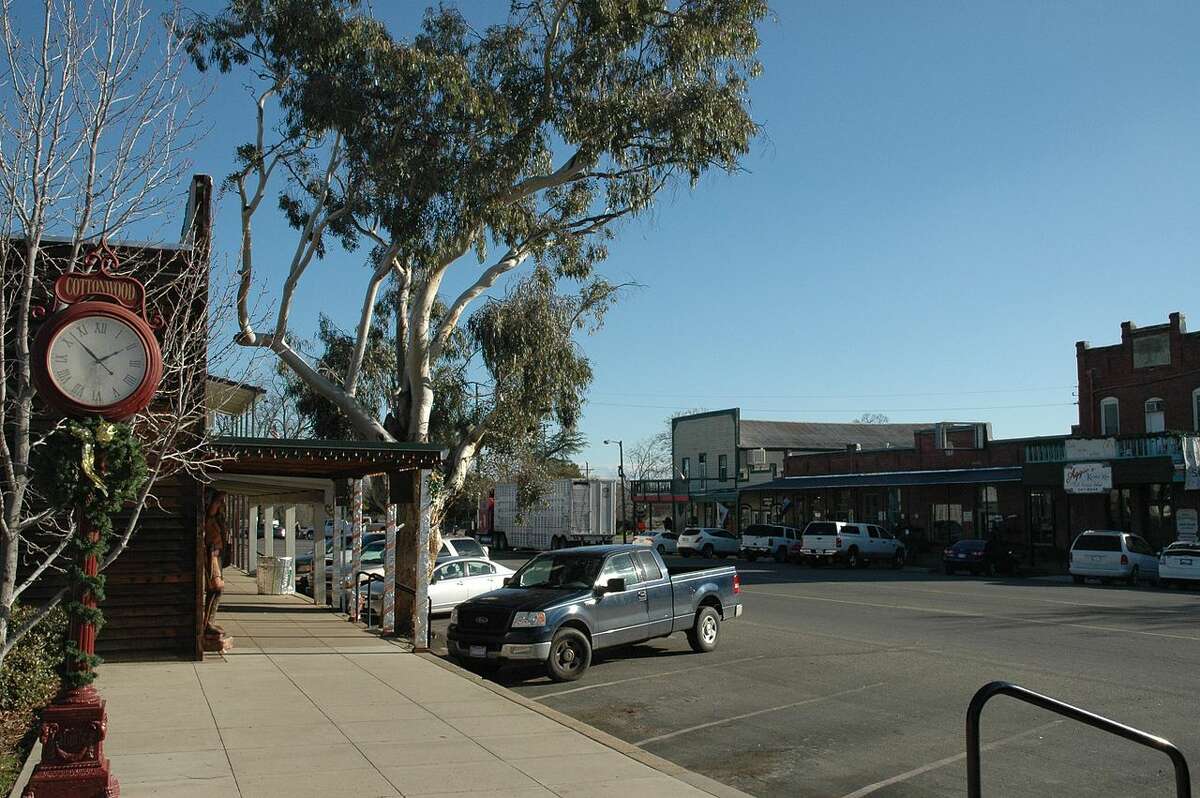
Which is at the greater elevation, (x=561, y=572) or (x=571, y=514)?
(x=571, y=514)

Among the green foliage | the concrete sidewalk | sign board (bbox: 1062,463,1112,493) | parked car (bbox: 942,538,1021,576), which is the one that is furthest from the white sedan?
sign board (bbox: 1062,463,1112,493)

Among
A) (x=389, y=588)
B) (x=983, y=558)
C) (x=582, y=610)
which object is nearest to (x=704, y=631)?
(x=582, y=610)

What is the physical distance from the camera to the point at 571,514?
54531 mm

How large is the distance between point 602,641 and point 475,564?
8.48 m

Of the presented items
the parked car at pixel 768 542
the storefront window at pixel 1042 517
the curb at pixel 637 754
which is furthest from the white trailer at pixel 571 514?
the curb at pixel 637 754

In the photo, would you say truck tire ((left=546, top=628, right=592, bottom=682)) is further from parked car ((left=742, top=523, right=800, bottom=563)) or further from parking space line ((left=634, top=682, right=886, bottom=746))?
parked car ((left=742, top=523, right=800, bottom=563))

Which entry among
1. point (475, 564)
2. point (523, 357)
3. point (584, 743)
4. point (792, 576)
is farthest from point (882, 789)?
point (792, 576)

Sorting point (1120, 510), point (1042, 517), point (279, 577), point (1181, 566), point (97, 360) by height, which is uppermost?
point (97, 360)

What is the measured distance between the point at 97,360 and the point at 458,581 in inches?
606

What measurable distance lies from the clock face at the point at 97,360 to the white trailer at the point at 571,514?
45344 mm

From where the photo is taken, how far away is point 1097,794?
837 cm

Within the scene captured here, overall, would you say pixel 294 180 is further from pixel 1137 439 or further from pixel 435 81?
pixel 1137 439

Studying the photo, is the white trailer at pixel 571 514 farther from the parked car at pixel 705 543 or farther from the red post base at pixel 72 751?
the red post base at pixel 72 751

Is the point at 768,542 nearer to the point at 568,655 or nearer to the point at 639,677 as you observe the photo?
the point at 639,677
